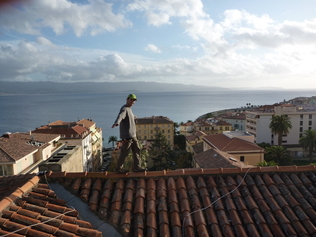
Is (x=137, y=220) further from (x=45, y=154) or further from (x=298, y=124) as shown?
(x=298, y=124)

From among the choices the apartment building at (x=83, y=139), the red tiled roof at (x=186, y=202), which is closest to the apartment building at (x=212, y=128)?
the apartment building at (x=83, y=139)

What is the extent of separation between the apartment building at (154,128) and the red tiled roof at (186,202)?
191 ft

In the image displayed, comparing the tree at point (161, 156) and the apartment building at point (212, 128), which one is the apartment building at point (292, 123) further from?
the tree at point (161, 156)

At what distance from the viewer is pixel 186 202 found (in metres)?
4.61

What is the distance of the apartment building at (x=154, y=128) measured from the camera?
210 feet

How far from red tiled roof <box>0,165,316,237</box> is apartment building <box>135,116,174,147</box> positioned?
58.2 m

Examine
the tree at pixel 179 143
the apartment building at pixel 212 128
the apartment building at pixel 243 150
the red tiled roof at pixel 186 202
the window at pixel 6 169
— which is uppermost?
the red tiled roof at pixel 186 202

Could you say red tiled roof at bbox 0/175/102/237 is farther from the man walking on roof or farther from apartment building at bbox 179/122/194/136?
apartment building at bbox 179/122/194/136

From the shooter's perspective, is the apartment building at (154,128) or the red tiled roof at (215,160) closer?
the red tiled roof at (215,160)

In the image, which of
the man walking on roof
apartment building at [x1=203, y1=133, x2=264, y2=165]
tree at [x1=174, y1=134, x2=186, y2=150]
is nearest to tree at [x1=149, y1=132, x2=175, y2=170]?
apartment building at [x1=203, y1=133, x2=264, y2=165]

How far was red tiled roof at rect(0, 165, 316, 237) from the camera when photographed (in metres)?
4.00

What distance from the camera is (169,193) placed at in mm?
4852

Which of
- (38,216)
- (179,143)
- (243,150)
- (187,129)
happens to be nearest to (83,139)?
(243,150)

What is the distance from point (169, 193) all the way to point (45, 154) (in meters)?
18.7
